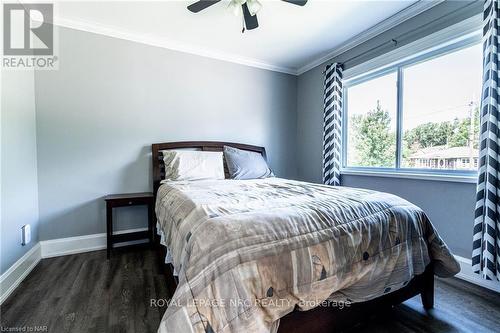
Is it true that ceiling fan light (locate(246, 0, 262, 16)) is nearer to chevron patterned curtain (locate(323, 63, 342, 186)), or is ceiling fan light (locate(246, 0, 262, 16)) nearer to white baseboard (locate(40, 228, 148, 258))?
chevron patterned curtain (locate(323, 63, 342, 186))

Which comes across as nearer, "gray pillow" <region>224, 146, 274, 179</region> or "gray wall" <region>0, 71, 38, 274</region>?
"gray wall" <region>0, 71, 38, 274</region>

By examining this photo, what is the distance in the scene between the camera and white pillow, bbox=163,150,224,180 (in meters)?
2.64

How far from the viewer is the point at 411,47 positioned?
2.34 metres

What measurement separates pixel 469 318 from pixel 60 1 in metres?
4.17

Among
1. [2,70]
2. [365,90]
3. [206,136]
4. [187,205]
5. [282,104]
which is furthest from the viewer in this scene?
[282,104]

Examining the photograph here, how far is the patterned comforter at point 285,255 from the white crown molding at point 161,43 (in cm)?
238

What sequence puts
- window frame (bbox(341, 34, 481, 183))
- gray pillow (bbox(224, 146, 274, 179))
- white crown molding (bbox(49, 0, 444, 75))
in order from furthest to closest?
gray pillow (bbox(224, 146, 274, 179)) → white crown molding (bbox(49, 0, 444, 75)) → window frame (bbox(341, 34, 481, 183))

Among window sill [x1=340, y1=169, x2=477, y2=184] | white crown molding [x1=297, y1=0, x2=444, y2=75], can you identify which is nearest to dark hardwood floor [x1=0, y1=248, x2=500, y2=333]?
window sill [x1=340, y1=169, x2=477, y2=184]

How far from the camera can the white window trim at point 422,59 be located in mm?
1959

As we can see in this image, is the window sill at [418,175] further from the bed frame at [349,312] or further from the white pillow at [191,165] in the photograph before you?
the white pillow at [191,165]

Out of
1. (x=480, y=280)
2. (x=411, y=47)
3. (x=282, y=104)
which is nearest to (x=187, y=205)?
(x=480, y=280)

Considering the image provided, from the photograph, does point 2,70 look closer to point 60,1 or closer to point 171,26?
point 60,1

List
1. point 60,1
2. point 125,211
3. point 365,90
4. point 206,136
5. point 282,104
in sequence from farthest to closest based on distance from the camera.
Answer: point 282,104, point 206,136, point 365,90, point 125,211, point 60,1

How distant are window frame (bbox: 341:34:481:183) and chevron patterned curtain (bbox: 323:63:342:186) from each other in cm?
15
